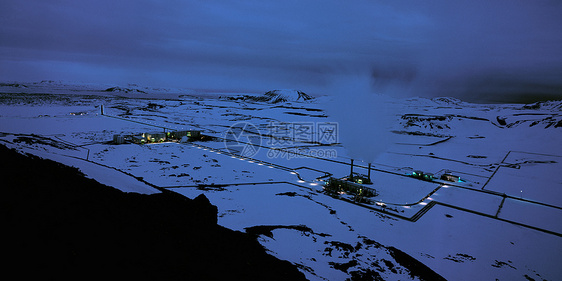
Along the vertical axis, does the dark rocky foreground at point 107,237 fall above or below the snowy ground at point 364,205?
above

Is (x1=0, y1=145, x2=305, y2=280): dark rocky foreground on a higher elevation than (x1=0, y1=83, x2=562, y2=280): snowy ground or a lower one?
higher

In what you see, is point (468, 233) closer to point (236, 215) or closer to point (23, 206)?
point (236, 215)

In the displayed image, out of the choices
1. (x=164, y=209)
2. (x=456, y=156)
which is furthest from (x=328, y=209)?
(x=456, y=156)

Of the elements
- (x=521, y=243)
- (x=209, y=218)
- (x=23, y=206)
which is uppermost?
(x=23, y=206)

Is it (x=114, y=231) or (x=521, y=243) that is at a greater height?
(x=114, y=231)

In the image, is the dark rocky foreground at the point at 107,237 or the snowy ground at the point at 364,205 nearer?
the dark rocky foreground at the point at 107,237

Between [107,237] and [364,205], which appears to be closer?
[107,237]

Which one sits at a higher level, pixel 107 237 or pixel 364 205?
pixel 107 237

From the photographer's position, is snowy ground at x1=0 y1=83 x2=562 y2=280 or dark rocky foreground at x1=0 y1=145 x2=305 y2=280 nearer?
dark rocky foreground at x1=0 y1=145 x2=305 y2=280
